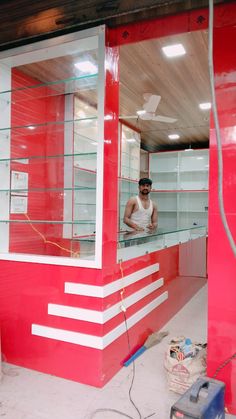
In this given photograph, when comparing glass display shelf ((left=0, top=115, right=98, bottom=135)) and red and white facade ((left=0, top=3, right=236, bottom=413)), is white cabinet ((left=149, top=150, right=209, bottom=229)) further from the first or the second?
red and white facade ((left=0, top=3, right=236, bottom=413))

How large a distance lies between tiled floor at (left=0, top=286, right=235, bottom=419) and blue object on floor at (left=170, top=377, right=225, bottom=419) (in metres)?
0.29

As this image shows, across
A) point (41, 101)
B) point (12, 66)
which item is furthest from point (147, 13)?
point (41, 101)

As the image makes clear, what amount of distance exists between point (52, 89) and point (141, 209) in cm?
170

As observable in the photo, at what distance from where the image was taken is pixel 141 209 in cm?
391

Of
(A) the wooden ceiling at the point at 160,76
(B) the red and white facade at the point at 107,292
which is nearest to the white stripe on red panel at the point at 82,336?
(B) the red and white facade at the point at 107,292

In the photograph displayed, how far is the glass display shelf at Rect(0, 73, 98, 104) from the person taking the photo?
97.8 inches

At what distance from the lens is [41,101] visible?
10.4 ft

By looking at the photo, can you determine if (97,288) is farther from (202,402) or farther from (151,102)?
(151,102)

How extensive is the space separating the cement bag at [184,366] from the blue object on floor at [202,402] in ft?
0.92

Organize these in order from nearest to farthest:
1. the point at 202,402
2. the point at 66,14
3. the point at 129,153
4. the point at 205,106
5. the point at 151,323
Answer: the point at 202,402 → the point at 66,14 → the point at 151,323 → the point at 205,106 → the point at 129,153

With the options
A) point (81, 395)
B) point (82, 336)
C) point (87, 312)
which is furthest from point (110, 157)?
point (81, 395)

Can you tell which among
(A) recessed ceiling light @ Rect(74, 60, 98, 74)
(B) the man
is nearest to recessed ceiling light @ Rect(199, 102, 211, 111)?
(B) the man

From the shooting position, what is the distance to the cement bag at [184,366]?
2035mm

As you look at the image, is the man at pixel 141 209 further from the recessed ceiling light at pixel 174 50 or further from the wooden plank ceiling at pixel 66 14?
the wooden plank ceiling at pixel 66 14
